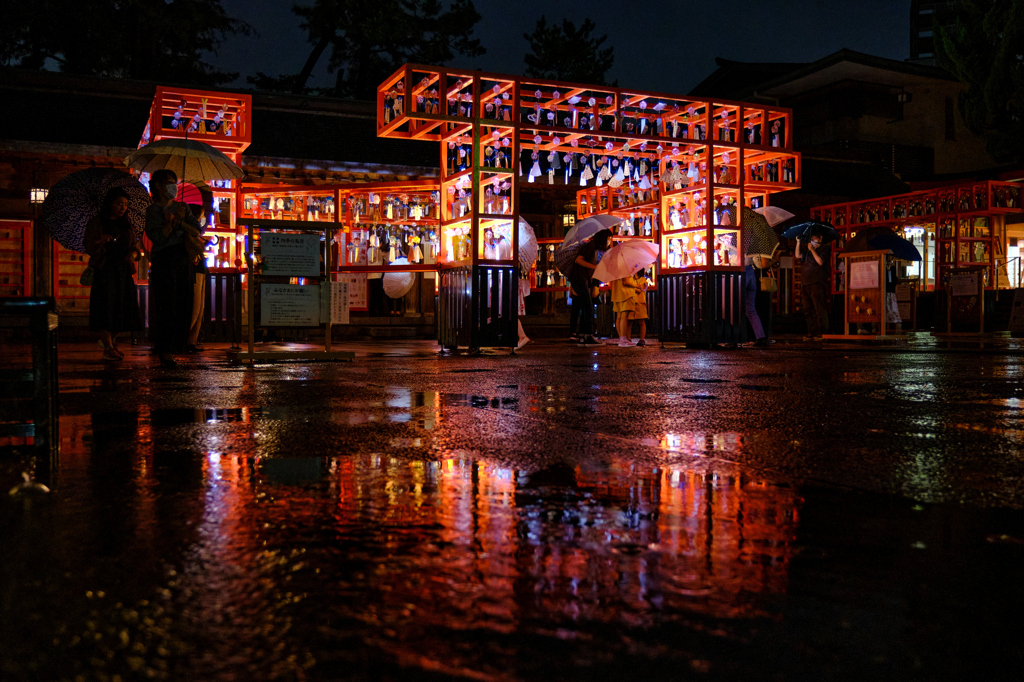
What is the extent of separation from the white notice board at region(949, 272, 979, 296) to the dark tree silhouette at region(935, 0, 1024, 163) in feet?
11.5

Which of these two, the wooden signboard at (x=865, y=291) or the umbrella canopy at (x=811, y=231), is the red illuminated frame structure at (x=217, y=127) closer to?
the umbrella canopy at (x=811, y=231)

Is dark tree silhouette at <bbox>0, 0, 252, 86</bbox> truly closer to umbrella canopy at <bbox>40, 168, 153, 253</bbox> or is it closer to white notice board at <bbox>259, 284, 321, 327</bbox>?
umbrella canopy at <bbox>40, 168, 153, 253</bbox>

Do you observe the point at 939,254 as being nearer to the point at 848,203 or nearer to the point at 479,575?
the point at 848,203

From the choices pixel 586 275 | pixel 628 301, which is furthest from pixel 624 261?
pixel 586 275

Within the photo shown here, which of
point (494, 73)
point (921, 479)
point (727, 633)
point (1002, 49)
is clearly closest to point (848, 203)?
point (1002, 49)

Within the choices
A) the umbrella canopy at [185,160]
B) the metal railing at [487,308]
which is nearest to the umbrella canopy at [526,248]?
the metal railing at [487,308]

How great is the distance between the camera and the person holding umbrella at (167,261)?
9.28 m

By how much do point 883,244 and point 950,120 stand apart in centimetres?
1786

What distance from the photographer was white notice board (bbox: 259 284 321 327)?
9547 mm

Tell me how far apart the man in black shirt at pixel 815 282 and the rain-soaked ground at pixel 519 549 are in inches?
508

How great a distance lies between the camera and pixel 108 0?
2555 centimetres

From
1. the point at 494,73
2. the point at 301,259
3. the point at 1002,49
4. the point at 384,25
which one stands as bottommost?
the point at 301,259

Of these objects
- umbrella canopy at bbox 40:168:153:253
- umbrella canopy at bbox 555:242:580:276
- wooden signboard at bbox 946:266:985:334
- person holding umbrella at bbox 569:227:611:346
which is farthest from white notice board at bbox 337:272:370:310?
wooden signboard at bbox 946:266:985:334

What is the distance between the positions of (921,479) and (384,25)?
87.7 ft
